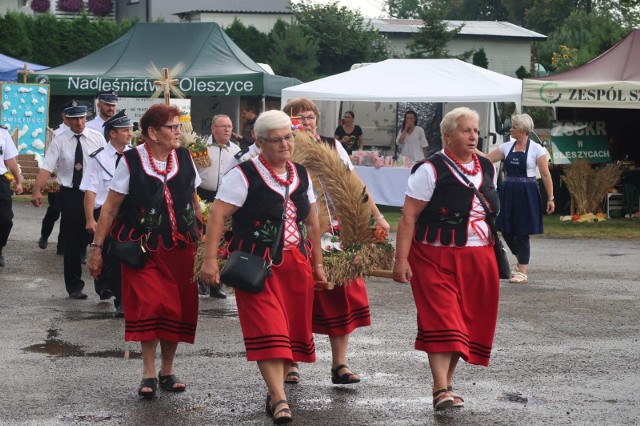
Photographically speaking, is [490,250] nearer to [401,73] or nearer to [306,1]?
[401,73]

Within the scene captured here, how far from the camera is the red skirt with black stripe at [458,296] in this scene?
692 cm

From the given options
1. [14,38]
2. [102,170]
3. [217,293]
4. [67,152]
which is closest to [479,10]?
[14,38]

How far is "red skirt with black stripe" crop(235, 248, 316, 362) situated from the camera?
6.54m

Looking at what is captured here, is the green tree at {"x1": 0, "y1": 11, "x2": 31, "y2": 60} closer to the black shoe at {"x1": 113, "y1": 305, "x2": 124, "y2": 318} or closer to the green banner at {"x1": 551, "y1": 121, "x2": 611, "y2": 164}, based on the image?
the green banner at {"x1": 551, "y1": 121, "x2": 611, "y2": 164}

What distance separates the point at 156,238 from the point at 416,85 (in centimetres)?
1551

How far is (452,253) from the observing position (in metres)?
7.01

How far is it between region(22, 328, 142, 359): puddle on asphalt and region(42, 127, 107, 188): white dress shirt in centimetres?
265

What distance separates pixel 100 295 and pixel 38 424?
4.97 metres

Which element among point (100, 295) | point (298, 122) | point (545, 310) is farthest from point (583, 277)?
point (298, 122)

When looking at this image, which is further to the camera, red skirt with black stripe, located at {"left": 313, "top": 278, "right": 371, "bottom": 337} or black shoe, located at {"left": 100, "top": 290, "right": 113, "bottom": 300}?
black shoe, located at {"left": 100, "top": 290, "right": 113, "bottom": 300}

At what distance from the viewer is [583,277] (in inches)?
529

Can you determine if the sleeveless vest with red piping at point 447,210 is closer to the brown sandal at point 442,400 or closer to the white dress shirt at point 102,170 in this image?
the brown sandal at point 442,400

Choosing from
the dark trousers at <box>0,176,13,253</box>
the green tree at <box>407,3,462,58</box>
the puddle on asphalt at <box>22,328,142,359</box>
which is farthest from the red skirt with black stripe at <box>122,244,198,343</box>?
the green tree at <box>407,3,462,58</box>

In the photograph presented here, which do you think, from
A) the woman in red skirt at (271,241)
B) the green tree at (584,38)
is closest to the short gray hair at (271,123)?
the woman in red skirt at (271,241)
